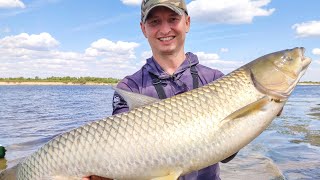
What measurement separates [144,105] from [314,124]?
56.4ft

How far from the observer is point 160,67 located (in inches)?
179

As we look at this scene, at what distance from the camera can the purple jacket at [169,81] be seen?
14.4ft

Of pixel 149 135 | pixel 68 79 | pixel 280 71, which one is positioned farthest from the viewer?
pixel 68 79

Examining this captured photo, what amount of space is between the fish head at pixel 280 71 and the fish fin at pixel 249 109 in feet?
0.44

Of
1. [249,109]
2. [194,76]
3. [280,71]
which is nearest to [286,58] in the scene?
[280,71]

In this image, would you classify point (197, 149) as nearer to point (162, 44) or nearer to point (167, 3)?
point (162, 44)

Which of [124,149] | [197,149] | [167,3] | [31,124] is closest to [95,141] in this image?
[124,149]

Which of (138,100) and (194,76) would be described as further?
(194,76)

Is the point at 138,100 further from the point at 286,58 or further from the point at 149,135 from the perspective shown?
the point at 286,58

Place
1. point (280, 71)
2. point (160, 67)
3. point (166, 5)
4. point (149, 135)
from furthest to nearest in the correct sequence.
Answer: point (160, 67), point (166, 5), point (280, 71), point (149, 135)

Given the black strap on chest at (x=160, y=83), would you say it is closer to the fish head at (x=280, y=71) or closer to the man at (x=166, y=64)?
the man at (x=166, y=64)

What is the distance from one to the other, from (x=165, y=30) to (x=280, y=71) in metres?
1.33

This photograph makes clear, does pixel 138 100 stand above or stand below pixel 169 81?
below

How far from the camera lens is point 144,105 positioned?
379 cm
